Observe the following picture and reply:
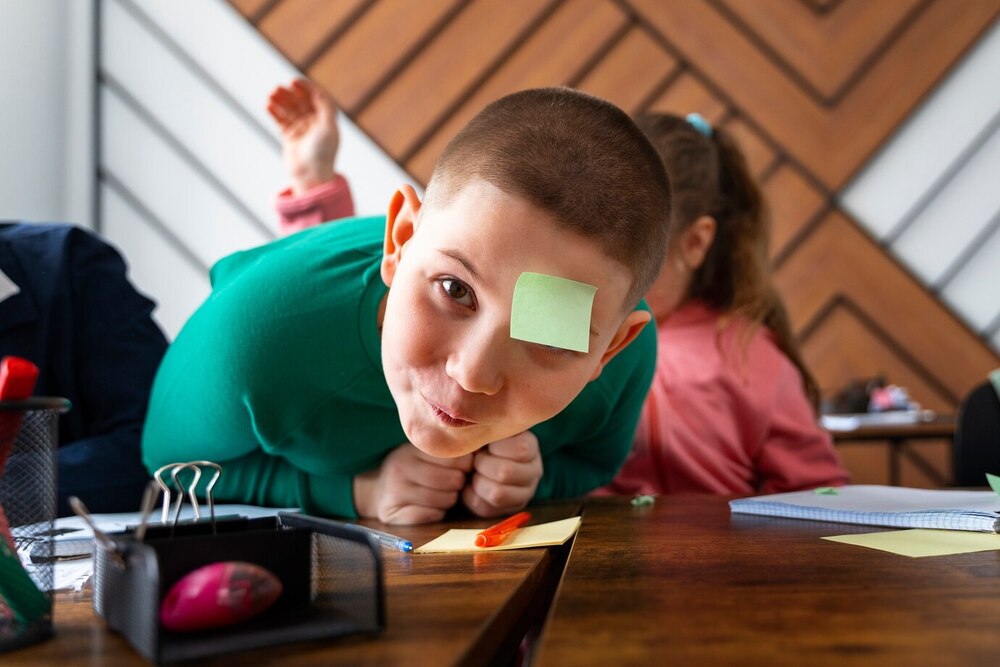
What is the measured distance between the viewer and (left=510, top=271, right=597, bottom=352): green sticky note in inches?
26.5

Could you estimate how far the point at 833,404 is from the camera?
2.87 metres

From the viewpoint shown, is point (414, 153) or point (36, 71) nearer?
point (36, 71)

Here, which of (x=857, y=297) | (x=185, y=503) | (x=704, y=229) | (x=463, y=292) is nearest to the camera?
(x=463, y=292)

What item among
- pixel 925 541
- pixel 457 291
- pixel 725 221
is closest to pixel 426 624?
pixel 457 291

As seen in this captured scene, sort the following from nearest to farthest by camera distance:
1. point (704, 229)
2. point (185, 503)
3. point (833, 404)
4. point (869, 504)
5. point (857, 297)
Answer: point (869, 504) → point (185, 503) → point (704, 229) → point (833, 404) → point (857, 297)

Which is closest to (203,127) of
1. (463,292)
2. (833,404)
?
(833,404)

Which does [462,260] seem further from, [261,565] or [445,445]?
[261,565]

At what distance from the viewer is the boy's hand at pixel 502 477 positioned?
0.96 m

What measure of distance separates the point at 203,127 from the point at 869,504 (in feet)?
9.27

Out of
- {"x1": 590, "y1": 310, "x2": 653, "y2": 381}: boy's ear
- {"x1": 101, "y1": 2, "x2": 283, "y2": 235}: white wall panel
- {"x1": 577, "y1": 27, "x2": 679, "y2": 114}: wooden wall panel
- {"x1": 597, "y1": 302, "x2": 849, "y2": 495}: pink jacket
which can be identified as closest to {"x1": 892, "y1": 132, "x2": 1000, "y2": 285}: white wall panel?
{"x1": 577, "y1": 27, "x2": 679, "y2": 114}: wooden wall panel

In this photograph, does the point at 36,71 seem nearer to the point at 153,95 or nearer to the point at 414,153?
the point at 153,95

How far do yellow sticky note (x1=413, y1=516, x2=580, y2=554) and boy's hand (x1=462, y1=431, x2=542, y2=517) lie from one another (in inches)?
4.1

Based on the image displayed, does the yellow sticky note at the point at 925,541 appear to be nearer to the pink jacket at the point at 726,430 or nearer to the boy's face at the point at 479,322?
the boy's face at the point at 479,322

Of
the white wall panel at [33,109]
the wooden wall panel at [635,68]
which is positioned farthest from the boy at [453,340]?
the wooden wall panel at [635,68]
